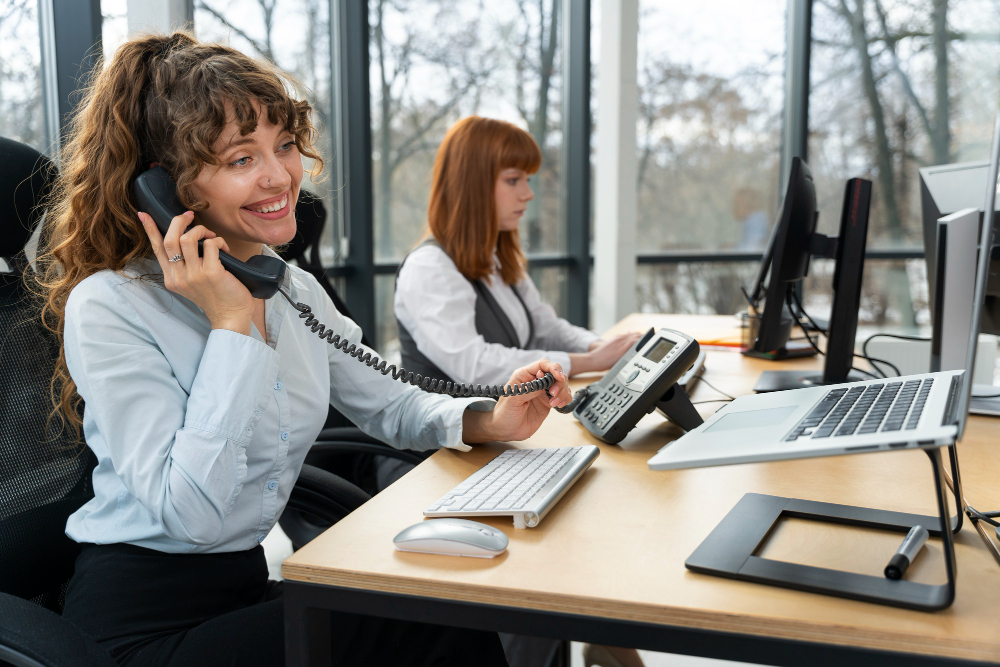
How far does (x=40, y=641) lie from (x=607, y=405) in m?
0.82

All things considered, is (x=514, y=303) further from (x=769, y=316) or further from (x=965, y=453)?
(x=965, y=453)

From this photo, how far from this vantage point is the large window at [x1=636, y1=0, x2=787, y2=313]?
4461 millimetres

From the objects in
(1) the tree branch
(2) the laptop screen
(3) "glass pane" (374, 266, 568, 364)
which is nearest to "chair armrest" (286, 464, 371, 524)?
(2) the laptop screen

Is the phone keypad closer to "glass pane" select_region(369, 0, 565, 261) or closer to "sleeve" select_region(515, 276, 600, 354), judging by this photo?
"sleeve" select_region(515, 276, 600, 354)

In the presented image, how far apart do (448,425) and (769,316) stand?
0.76 meters

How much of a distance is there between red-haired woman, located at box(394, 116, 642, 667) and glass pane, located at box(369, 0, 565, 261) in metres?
1.30

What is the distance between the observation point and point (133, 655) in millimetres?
865

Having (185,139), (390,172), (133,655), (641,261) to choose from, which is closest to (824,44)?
(641,261)

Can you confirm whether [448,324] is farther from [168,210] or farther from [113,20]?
[113,20]

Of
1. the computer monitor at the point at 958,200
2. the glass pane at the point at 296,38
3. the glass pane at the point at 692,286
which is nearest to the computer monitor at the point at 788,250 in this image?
the computer monitor at the point at 958,200

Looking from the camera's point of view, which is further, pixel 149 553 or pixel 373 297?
pixel 373 297

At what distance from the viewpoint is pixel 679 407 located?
1.23 meters

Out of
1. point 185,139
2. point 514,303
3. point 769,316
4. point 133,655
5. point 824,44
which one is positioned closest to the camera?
point 133,655

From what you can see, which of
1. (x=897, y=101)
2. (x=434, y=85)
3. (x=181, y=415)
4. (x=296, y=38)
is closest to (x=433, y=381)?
(x=181, y=415)
